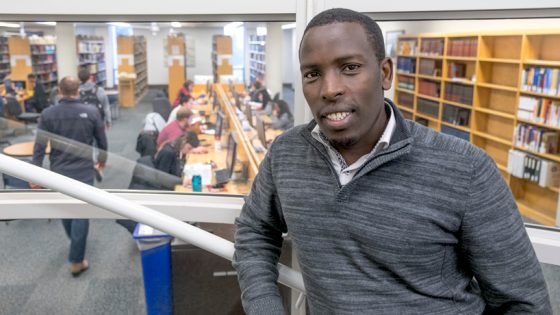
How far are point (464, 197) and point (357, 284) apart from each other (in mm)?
272

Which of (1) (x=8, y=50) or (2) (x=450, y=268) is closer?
(2) (x=450, y=268)

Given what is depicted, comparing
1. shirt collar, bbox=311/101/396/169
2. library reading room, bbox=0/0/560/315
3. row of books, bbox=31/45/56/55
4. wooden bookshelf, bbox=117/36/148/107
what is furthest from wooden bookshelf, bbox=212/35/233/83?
shirt collar, bbox=311/101/396/169

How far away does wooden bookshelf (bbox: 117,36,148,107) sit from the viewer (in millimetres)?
13227

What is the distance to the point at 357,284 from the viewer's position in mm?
982

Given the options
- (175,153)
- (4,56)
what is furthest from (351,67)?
(4,56)

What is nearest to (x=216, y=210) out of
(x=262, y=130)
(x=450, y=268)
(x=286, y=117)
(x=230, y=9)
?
(x=230, y=9)

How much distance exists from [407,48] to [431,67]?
965mm

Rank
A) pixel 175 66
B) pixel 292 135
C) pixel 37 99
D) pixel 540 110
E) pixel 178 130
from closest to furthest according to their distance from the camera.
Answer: pixel 292 135, pixel 178 130, pixel 540 110, pixel 37 99, pixel 175 66

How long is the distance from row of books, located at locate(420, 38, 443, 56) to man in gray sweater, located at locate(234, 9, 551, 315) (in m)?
6.64

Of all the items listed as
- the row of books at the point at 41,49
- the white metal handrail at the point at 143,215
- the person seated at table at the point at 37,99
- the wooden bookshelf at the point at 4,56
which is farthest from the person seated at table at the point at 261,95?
the wooden bookshelf at the point at 4,56

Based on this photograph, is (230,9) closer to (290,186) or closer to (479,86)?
(290,186)

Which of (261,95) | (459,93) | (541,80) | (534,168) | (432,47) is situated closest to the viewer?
(541,80)

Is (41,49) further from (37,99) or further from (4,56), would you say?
(37,99)

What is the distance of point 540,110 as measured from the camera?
17.7 feet
